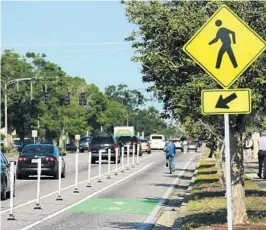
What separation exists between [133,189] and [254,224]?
11.4 metres

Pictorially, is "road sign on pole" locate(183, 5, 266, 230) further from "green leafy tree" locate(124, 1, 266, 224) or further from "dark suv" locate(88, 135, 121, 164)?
"dark suv" locate(88, 135, 121, 164)

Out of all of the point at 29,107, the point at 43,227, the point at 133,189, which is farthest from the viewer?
the point at 29,107

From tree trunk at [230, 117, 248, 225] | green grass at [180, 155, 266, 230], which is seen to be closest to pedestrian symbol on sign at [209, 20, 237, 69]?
tree trunk at [230, 117, 248, 225]

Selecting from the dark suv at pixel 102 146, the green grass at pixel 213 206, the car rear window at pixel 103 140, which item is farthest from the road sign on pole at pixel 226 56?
the car rear window at pixel 103 140

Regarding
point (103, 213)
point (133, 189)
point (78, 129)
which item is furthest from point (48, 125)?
point (103, 213)

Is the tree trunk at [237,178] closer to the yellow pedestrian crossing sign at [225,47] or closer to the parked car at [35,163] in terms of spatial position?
the yellow pedestrian crossing sign at [225,47]

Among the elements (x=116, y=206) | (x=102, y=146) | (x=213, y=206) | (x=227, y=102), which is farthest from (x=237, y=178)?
(x=102, y=146)

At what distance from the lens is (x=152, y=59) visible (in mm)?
11609

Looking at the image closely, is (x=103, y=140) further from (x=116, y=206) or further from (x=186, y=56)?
(x=186, y=56)

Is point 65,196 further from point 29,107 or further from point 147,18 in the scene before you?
point 29,107

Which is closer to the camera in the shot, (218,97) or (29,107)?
(218,97)

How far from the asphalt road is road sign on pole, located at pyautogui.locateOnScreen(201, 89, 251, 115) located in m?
5.06

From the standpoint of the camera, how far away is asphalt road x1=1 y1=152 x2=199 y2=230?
45.2ft

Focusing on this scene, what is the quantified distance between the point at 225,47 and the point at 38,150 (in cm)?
2019
